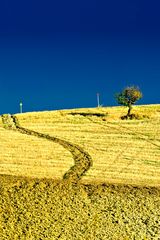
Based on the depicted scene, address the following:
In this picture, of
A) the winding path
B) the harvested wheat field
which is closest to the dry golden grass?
the harvested wheat field

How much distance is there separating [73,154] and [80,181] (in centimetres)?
1104

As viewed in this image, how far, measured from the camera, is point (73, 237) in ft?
120

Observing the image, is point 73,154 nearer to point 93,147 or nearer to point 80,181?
point 93,147

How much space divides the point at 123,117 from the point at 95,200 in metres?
45.8

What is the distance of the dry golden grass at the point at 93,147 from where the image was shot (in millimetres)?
50625

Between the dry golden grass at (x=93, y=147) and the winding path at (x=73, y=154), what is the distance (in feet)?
1.90

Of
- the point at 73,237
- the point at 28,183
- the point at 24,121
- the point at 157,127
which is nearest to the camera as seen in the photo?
the point at 73,237

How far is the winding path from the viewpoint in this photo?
164 ft

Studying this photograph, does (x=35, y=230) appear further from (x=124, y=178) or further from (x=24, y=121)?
(x=24, y=121)

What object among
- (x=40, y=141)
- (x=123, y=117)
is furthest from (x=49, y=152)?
(x=123, y=117)

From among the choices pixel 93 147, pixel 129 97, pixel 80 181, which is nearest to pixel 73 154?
pixel 93 147

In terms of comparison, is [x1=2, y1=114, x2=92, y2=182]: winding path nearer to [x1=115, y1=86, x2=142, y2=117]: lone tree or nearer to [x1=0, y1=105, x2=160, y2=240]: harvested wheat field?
[x1=0, y1=105, x2=160, y2=240]: harvested wheat field

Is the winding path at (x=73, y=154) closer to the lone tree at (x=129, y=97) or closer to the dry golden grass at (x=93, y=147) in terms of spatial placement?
the dry golden grass at (x=93, y=147)

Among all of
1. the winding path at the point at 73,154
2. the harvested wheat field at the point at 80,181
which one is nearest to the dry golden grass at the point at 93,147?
the harvested wheat field at the point at 80,181
